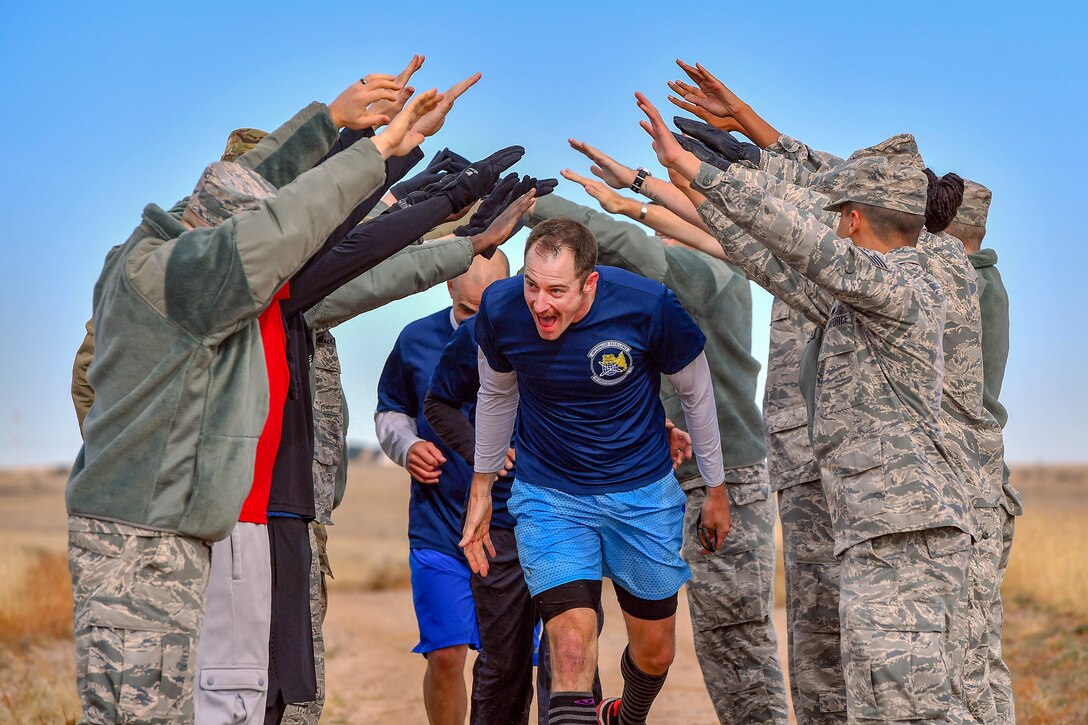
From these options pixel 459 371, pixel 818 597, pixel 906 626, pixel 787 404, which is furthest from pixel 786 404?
pixel 906 626

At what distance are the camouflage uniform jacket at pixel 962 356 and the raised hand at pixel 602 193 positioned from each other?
5.05 feet

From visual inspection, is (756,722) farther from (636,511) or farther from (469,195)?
(469,195)

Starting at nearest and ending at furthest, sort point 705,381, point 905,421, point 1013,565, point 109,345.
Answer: point 109,345, point 905,421, point 705,381, point 1013,565

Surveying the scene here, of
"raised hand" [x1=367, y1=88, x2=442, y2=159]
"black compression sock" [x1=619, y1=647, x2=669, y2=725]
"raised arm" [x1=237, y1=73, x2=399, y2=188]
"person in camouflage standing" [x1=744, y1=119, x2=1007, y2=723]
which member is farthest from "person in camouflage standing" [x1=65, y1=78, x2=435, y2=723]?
"person in camouflage standing" [x1=744, y1=119, x2=1007, y2=723]

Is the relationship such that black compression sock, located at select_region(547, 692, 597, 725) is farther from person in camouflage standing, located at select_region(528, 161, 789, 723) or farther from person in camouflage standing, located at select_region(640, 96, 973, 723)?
person in camouflage standing, located at select_region(528, 161, 789, 723)

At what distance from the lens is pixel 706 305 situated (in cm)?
695

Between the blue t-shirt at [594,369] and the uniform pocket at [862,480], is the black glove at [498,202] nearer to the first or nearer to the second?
the blue t-shirt at [594,369]

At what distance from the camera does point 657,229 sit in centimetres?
673

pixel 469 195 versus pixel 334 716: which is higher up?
pixel 469 195

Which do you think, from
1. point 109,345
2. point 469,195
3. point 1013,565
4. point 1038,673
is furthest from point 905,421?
point 1013,565

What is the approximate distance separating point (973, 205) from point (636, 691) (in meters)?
2.72

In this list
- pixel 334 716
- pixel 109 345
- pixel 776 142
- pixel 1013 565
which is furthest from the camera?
pixel 1013 565

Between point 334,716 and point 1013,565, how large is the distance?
11.5m

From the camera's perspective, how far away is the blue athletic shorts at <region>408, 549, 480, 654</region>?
689 centimetres
